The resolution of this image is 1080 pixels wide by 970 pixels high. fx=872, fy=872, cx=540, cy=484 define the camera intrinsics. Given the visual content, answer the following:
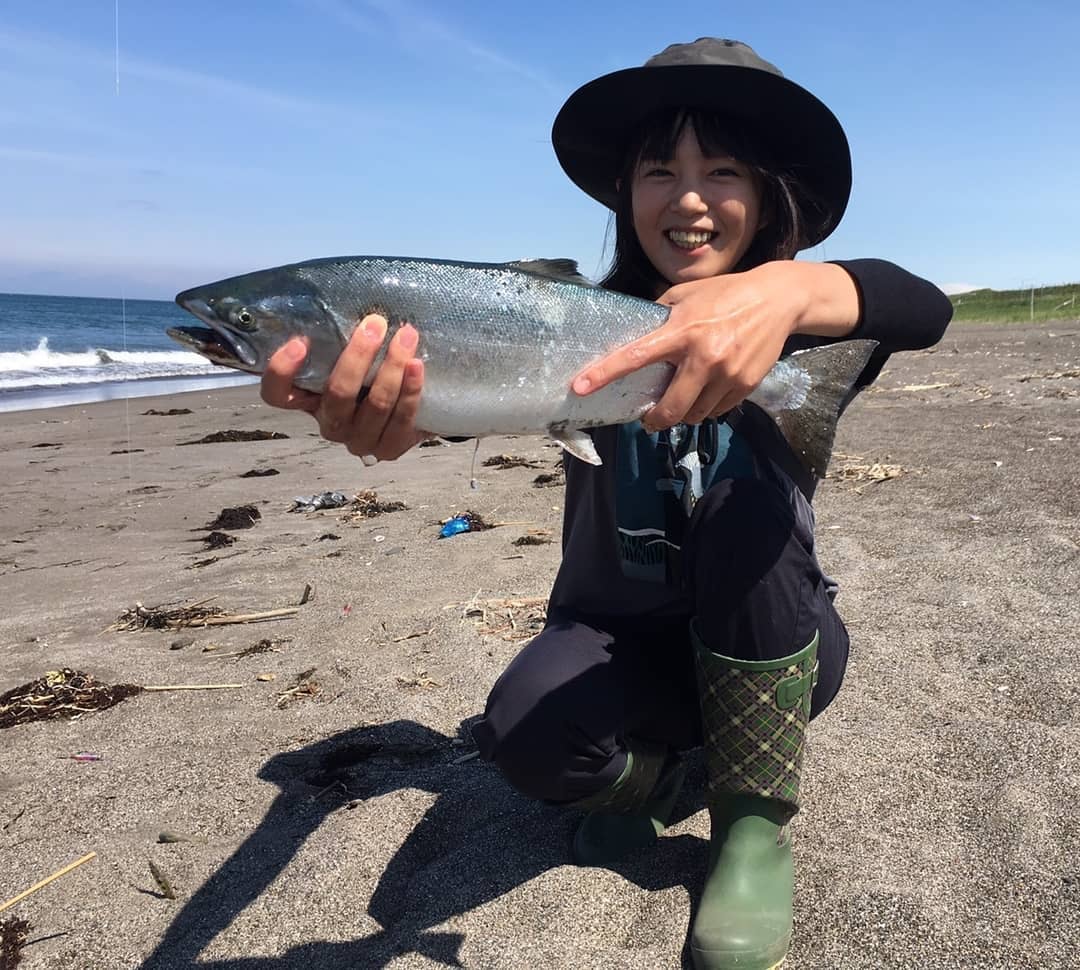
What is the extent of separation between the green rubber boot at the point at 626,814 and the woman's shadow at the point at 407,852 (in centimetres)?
6

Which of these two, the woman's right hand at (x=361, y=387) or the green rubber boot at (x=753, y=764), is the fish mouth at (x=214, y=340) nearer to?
the woman's right hand at (x=361, y=387)

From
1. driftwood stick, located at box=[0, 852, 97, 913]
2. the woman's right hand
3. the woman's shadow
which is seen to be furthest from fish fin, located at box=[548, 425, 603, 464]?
driftwood stick, located at box=[0, 852, 97, 913]

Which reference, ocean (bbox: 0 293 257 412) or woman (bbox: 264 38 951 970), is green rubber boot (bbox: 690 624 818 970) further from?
ocean (bbox: 0 293 257 412)

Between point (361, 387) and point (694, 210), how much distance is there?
1311 mm

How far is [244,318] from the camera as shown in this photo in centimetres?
233

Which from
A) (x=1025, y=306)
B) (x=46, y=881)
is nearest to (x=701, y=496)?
(x=46, y=881)

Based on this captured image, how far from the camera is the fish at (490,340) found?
234cm

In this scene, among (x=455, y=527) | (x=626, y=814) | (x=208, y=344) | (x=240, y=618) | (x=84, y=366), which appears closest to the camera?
(x=208, y=344)

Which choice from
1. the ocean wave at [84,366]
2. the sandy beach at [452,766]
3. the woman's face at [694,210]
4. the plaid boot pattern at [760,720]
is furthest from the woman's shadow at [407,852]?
the ocean wave at [84,366]

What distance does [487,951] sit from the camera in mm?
2238

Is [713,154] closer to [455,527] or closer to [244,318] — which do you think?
[244,318]

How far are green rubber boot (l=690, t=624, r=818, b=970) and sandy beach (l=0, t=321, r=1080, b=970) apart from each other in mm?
133

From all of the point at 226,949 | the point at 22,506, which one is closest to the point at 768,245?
the point at 226,949

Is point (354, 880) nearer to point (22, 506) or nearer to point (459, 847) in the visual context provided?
point (459, 847)
